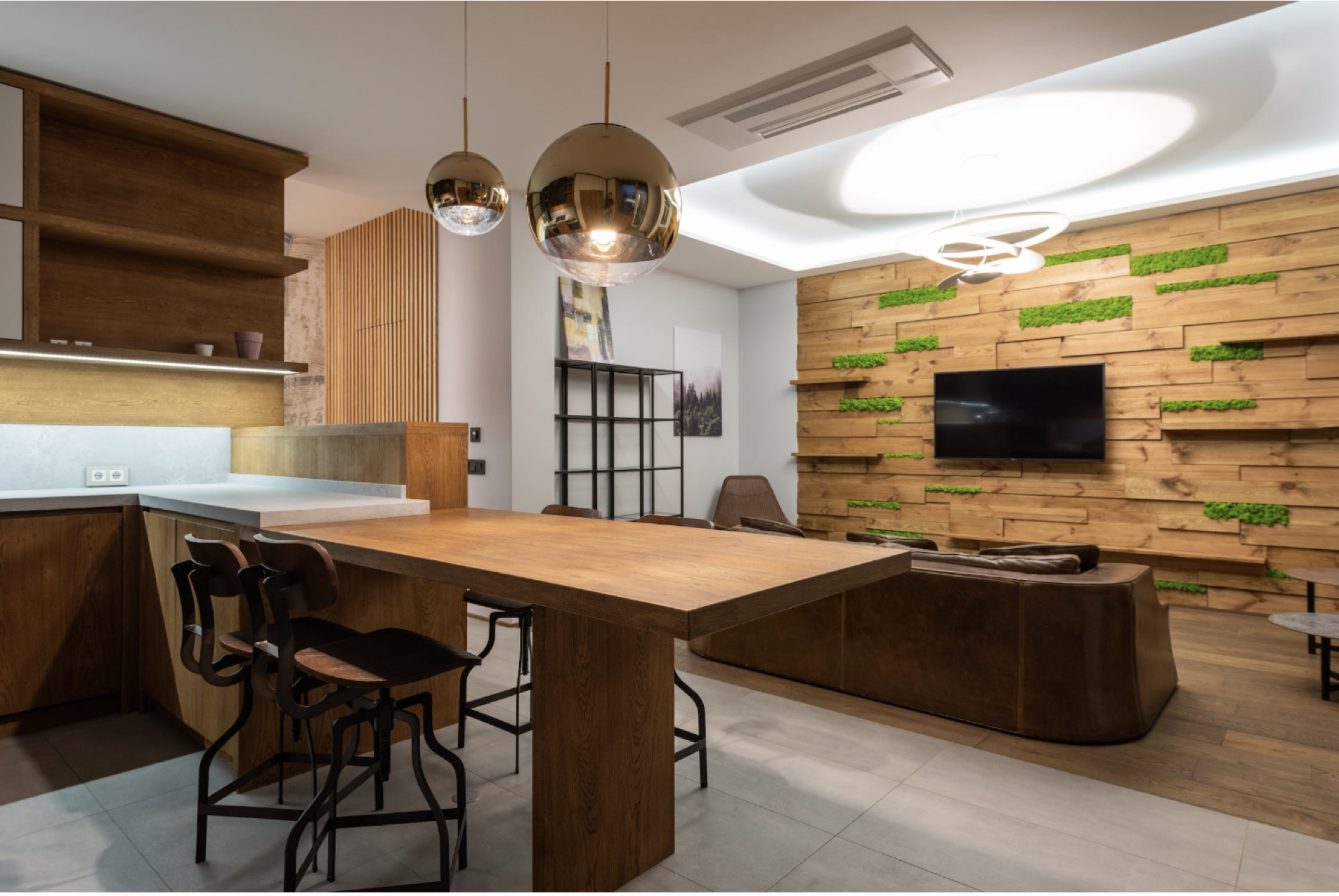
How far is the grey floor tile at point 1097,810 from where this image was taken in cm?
200

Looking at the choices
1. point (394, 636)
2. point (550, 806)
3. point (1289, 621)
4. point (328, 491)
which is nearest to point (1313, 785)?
point (1289, 621)

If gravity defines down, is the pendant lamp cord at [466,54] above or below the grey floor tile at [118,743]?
above

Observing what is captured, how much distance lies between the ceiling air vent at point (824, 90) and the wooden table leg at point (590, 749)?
2.48 meters

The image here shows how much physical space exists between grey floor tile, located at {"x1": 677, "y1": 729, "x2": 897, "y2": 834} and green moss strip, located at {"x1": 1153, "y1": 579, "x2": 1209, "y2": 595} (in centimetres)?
387

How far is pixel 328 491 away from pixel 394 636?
147 cm

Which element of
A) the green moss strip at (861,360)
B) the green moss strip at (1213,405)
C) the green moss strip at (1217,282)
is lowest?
the green moss strip at (1213,405)

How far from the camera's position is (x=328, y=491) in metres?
3.26

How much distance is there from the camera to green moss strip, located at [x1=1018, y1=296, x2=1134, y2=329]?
17.6ft

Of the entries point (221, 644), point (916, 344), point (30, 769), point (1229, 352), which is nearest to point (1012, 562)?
point (221, 644)

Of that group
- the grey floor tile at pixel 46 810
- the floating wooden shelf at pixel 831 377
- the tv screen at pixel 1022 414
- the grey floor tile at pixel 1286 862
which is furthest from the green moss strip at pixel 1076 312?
the grey floor tile at pixel 46 810

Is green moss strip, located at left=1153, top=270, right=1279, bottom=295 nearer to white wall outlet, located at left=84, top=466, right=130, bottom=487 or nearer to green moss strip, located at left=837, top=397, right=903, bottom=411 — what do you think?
green moss strip, located at left=837, top=397, right=903, bottom=411

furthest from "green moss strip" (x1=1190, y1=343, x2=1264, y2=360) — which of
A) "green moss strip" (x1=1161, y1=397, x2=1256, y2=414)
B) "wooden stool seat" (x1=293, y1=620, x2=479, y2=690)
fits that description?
"wooden stool seat" (x1=293, y1=620, x2=479, y2=690)

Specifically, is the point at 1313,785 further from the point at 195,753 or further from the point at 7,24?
the point at 7,24

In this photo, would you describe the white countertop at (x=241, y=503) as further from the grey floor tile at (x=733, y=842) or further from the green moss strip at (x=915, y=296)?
the green moss strip at (x=915, y=296)
